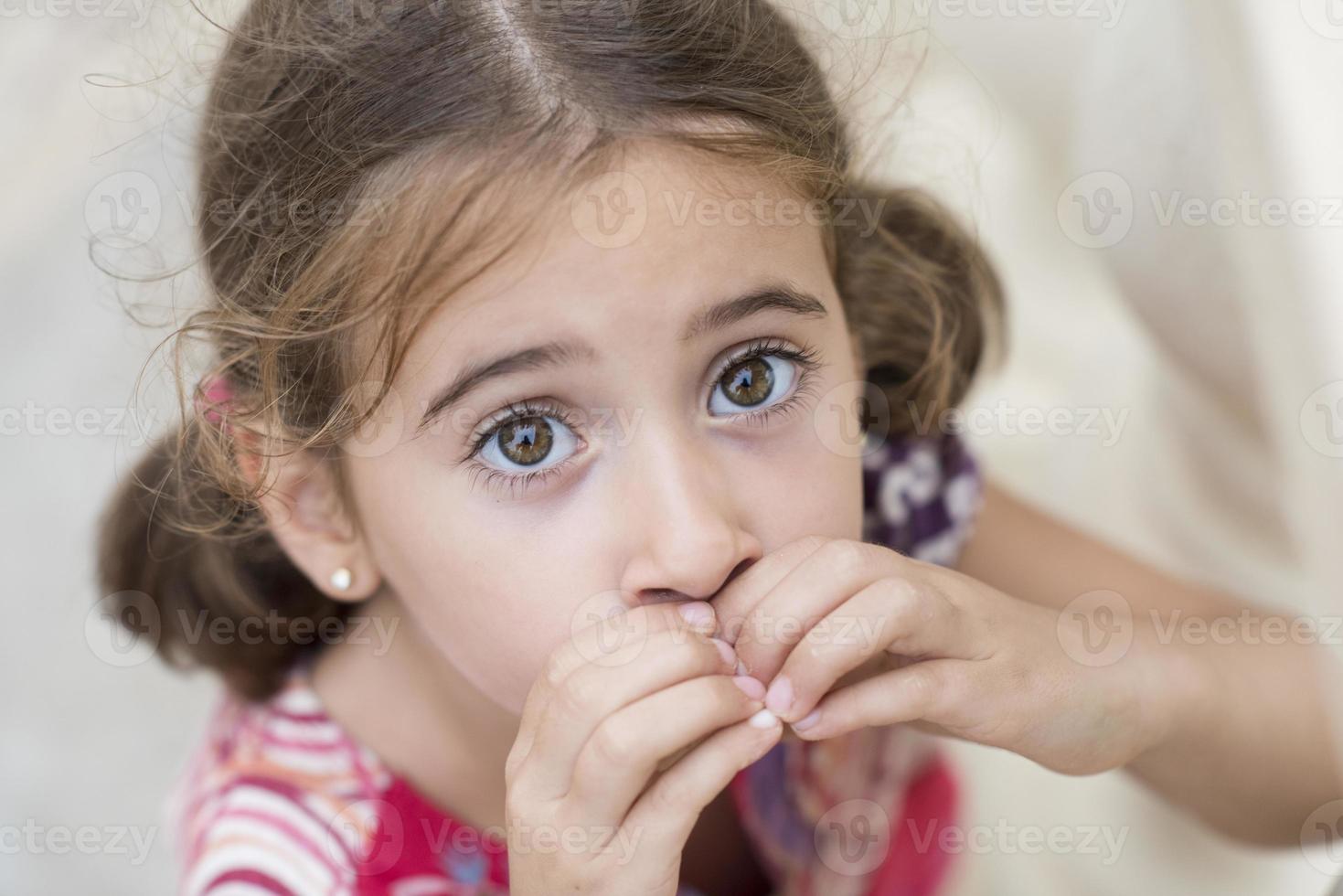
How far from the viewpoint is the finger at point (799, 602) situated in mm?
723

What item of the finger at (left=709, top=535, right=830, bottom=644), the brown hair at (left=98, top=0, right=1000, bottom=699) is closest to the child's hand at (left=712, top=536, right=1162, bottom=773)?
the finger at (left=709, top=535, right=830, bottom=644)

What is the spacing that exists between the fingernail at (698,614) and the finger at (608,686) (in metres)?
0.01

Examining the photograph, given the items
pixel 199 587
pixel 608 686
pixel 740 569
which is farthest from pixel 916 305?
pixel 199 587

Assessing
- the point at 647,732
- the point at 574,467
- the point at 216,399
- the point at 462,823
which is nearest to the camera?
the point at 647,732

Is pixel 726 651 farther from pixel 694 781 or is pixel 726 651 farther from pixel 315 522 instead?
pixel 315 522

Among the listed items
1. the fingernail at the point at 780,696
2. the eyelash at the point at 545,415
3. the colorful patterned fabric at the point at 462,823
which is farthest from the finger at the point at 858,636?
the colorful patterned fabric at the point at 462,823

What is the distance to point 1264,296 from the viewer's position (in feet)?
2.62

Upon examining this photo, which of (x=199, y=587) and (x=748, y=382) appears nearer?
(x=748, y=382)

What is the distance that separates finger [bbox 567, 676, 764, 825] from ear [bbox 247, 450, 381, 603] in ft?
1.06

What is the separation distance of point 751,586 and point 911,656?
5.3 inches

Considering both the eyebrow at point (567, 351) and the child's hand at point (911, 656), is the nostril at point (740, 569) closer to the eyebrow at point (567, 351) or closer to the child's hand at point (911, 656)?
the child's hand at point (911, 656)

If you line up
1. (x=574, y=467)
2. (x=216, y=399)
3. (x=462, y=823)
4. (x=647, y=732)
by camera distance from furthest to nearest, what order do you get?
1. (x=462, y=823)
2. (x=216, y=399)
3. (x=574, y=467)
4. (x=647, y=732)

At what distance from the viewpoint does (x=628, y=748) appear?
696mm

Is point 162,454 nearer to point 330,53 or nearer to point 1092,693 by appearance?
point 330,53
